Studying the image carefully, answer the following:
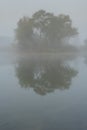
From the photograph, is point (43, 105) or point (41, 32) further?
point (41, 32)

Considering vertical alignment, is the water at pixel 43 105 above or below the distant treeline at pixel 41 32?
below

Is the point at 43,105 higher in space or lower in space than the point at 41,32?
lower

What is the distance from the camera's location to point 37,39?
202ft

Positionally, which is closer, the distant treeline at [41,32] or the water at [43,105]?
the water at [43,105]

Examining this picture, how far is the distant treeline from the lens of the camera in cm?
6044

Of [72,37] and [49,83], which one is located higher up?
[72,37]

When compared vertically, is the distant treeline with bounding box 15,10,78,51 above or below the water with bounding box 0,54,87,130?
above

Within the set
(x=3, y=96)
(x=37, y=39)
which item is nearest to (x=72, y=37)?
(x=37, y=39)

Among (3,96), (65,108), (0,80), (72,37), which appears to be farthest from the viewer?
(72,37)

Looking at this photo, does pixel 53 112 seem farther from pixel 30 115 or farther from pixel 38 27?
pixel 38 27

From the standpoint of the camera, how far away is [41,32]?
6100cm

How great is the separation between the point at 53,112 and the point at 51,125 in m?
1.53

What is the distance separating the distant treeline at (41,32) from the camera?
60438 mm

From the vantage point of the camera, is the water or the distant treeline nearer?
the water
